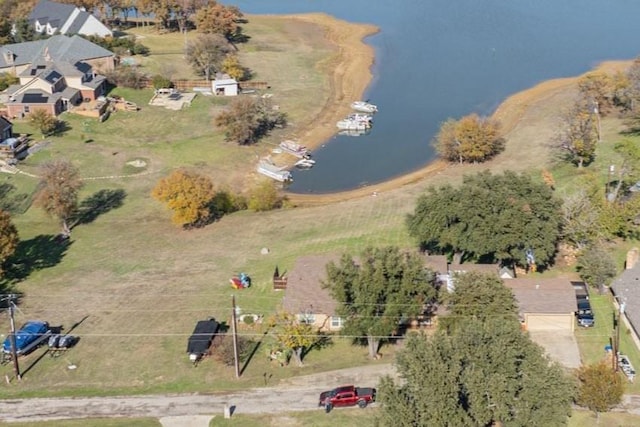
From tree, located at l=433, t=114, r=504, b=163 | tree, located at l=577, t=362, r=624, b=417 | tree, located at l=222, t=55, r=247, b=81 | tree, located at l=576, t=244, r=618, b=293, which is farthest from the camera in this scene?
tree, located at l=222, t=55, r=247, b=81

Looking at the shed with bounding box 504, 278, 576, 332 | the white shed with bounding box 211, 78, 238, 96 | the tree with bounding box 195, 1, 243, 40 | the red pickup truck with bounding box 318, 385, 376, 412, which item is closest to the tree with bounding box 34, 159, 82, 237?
the red pickup truck with bounding box 318, 385, 376, 412

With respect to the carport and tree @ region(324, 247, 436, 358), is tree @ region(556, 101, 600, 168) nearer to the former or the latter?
the carport

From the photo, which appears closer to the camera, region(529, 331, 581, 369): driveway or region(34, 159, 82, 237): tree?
region(529, 331, 581, 369): driveway

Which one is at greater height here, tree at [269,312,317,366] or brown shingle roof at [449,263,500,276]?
brown shingle roof at [449,263,500,276]

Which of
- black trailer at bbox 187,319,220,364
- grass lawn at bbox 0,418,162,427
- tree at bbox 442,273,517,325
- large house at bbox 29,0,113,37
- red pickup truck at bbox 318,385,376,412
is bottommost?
grass lawn at bbox 0,418,162,427

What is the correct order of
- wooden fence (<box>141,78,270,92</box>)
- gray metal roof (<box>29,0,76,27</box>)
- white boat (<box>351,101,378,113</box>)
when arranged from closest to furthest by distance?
1. white boat (<box>351,101,378,113</box>)
2. wooden fence (<box>141,78,270,92</box>)
3. gray metal roof (<box>29,0,76,27</box>)

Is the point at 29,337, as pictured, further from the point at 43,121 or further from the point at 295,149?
the point at 43,121

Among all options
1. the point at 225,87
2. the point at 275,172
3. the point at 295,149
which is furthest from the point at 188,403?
the point at 225,87
